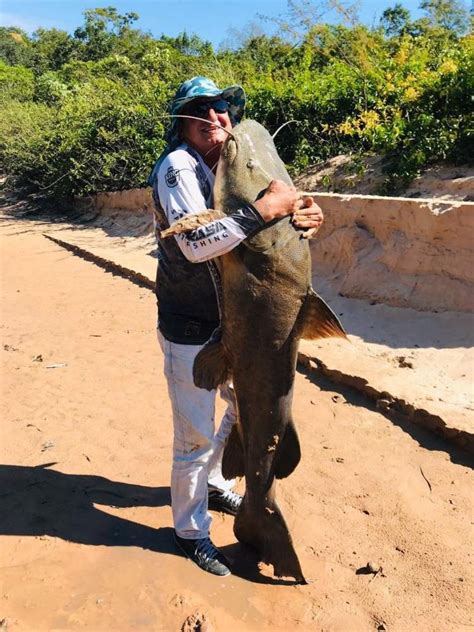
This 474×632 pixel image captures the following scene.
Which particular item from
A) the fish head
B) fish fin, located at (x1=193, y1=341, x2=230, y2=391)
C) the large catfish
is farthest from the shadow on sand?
the fish head

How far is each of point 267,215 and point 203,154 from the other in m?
0.59

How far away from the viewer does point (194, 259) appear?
2.27 metres

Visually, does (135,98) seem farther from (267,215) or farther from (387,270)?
(267,215)

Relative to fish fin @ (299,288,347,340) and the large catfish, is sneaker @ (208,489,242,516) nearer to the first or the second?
the large catfish

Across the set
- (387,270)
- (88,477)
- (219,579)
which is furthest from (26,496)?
(387,270)

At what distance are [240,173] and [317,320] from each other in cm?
65

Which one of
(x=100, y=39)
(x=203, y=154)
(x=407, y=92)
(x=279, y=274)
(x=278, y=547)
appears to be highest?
(x=100, y=39)

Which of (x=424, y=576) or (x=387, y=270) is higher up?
(x=387, y=270)

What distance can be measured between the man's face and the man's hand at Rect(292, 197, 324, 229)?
1.63ft

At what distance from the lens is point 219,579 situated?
2816 millimetres

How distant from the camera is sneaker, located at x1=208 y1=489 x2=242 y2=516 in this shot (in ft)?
11.0

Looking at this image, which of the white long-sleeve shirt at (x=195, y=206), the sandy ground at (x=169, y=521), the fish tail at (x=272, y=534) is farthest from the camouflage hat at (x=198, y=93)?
the sandy ground at (x=169, y=521)

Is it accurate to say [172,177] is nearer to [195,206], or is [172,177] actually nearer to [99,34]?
[195,206]

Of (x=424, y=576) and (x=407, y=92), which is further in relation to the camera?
(x=407, y=92)
